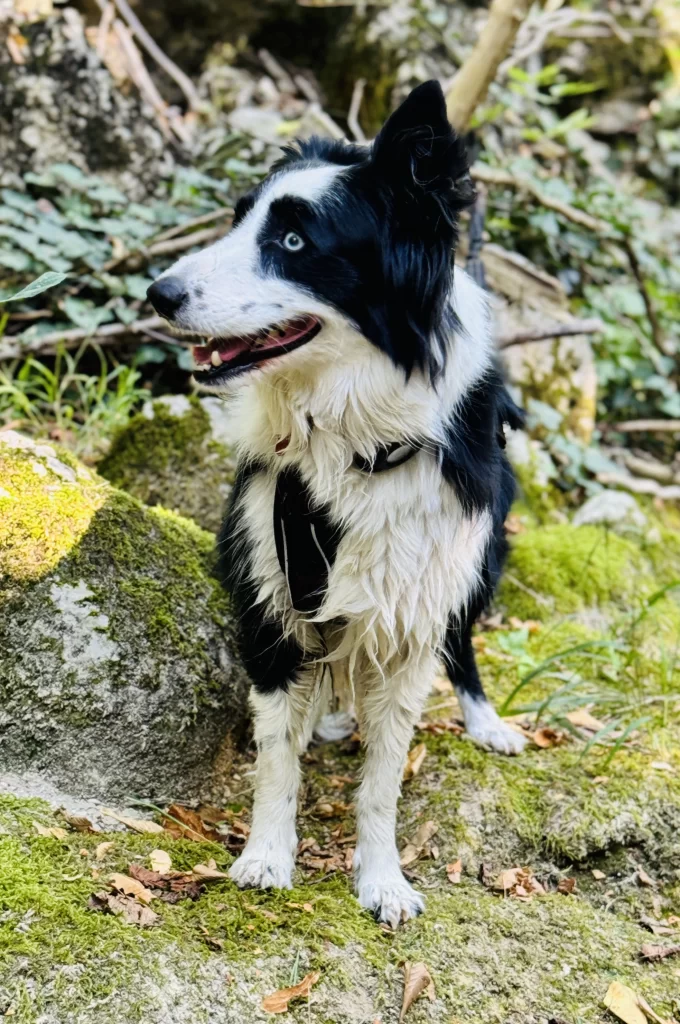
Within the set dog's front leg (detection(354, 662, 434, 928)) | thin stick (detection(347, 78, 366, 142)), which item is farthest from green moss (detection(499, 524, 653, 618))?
thin stick (detection(347, 78, 366, 142))

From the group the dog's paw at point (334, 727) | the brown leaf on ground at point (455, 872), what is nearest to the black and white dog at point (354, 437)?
the brown leaf on ground at point (455, 872)

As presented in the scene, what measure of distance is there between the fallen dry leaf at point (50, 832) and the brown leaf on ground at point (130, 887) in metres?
0.16

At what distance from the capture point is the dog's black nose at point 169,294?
1.89 metres

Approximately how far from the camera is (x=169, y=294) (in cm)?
188

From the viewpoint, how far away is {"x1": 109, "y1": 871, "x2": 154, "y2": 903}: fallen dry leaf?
6.63 ft

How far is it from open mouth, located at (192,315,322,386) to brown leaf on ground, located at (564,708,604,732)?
5.80ft

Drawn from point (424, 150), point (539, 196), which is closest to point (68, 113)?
point (539, 196)

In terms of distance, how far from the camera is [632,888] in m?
2.53

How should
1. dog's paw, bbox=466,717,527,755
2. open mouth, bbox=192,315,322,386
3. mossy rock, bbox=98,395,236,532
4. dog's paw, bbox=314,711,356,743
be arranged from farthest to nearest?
mossy rock, bbox=98,395,236,532, dog's paw, bbox=314,711,356,743, dog's paw, bbox=466,717,527,755, open mouth, bbox=192,315,322,386

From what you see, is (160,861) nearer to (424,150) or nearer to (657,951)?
(657,951)

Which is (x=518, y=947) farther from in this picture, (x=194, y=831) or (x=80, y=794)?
(x=80, y=794)

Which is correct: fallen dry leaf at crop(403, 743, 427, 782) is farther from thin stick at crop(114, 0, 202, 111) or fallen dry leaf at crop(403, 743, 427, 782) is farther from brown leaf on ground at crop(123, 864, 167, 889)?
thin stick at crop(114, 0, 202, 111)

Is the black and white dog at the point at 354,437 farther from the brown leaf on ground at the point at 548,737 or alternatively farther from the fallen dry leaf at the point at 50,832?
the brown leaf on ground at the point at 548,737

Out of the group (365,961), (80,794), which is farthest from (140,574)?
(365,961)
